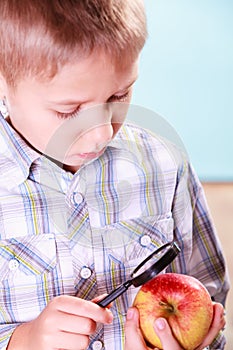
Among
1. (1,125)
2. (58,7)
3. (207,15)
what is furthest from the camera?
(207,15)

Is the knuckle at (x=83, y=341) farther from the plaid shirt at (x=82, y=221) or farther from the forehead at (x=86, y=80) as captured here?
the forehead at (x=86, y=80)

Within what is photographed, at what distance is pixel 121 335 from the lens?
98 centimetres

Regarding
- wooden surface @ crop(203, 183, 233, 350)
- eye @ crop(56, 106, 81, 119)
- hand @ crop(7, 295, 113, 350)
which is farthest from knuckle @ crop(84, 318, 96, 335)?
wooden surface @ crop(203, 183, 233, 350)

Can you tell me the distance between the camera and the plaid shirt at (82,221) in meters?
0.95

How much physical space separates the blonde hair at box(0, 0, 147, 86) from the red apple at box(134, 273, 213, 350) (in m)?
0.28

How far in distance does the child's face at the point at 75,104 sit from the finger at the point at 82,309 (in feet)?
0.56

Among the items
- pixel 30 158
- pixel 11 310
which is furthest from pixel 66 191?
pixel 11 310

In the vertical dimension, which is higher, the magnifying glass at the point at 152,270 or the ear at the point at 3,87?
the ear at the point at 3,87

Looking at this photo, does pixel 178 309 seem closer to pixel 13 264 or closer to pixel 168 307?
pixel 168 307

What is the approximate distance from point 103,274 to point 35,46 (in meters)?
0.35

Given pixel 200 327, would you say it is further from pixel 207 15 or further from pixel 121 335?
pixel 207 15

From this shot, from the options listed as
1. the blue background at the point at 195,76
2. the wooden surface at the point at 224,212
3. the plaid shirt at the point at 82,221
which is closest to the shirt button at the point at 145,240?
the plaid shirt at the point at 82,221

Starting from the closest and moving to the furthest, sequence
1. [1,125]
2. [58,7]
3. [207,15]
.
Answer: [58,7] < [1,125] < [207,15]

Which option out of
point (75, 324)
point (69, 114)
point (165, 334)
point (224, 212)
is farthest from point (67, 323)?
point (224, 212)
